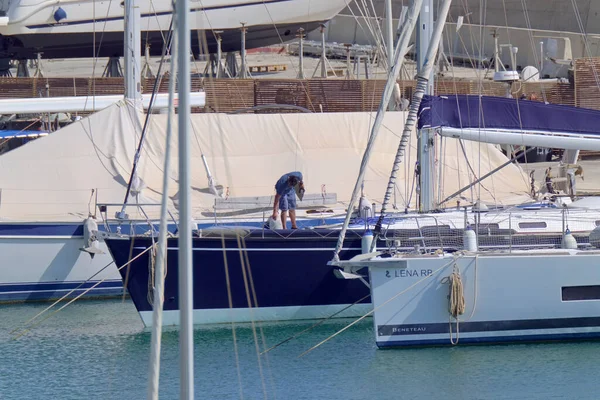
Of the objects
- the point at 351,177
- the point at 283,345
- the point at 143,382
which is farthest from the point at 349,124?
the point at 143,382

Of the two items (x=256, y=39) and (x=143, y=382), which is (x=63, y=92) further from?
(x=143, y=382)

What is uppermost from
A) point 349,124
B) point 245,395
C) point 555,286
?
point 349,124

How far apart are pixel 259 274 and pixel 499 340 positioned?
3.78 meters

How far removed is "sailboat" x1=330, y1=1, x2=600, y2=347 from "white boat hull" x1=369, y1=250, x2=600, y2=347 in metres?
0.01

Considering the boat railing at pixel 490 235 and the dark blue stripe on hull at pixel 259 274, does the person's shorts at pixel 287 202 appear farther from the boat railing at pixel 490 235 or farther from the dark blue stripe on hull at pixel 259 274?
the boat railing at pixel 490 235

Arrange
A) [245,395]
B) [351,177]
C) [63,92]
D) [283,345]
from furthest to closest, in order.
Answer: [63,92]
[351,177]
[283,345]
[245,395]

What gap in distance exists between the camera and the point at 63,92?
2861 centimetres

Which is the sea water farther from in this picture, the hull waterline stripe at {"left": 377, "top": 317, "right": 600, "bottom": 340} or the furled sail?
the furled sail

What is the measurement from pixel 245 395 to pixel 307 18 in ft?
79.9

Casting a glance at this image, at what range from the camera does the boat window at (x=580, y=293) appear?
15.2m

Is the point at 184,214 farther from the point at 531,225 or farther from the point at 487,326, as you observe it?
the point at 531,225

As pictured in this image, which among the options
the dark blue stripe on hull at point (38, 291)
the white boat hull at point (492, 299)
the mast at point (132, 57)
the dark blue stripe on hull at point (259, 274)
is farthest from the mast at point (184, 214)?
the mast at point (132, 57)

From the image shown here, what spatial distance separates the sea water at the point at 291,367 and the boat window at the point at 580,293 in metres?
0.72

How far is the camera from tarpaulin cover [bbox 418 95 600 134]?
1680 centimetres
